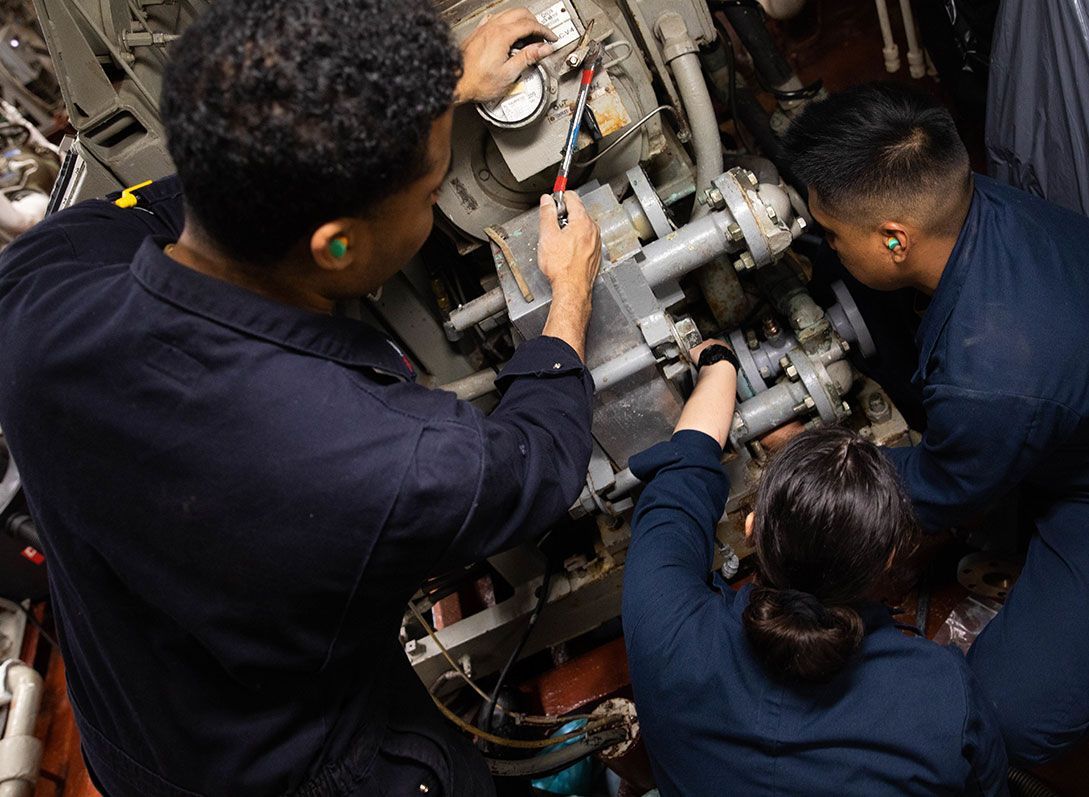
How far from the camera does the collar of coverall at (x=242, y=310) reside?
1047 mm

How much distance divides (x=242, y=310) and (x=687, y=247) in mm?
991

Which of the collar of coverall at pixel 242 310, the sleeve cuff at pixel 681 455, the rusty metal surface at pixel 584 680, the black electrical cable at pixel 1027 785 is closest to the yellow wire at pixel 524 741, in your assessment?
the rusty metal surface at pixel 584 680

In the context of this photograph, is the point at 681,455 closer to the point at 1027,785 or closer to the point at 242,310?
the point at 242,310

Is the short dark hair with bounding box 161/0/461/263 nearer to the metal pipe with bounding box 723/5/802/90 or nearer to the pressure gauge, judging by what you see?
the pressure gauge

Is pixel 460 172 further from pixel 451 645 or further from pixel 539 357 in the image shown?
pixel 451 645

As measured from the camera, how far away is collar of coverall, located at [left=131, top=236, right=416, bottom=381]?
1.05m

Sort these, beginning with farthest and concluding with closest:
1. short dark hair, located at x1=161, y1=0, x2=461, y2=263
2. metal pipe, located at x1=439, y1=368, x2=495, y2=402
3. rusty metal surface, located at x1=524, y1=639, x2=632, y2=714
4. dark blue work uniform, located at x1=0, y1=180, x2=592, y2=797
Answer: rusty metal surface, located at x1=524, y1=639, x2=632, y2=714
metal pipe, located at x1=439, y1=368, x2=495, y2=402
dark blue work uniform, located at x1=0, y1=180, x2=592, y2=797
short dark hair, located at x1=161, y1=0, x2=461, y2=263

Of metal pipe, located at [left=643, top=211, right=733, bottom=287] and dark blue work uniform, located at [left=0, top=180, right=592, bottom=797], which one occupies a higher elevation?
dark blue work uniform, located at [left=0, top=180, right=592, bottom=797]

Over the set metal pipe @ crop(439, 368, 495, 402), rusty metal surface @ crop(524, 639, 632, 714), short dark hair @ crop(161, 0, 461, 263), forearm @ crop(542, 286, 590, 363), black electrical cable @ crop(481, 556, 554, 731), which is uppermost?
short dark hair @ crop(161, 0, 461, 263)

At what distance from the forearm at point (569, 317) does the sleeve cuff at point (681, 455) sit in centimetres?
25

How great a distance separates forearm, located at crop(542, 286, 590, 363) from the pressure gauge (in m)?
0.37

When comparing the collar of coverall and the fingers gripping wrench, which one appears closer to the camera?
the collar of coverall

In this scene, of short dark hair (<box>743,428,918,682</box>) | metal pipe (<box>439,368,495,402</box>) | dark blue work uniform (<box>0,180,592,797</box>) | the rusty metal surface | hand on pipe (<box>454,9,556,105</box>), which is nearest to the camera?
dark blue work uniform (<box>0,180,592,797</box>)

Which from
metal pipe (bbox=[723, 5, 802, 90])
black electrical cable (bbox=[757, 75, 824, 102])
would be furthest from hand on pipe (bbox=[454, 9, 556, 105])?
black electrical cable (bbox=[757, 75, 824, 102])
